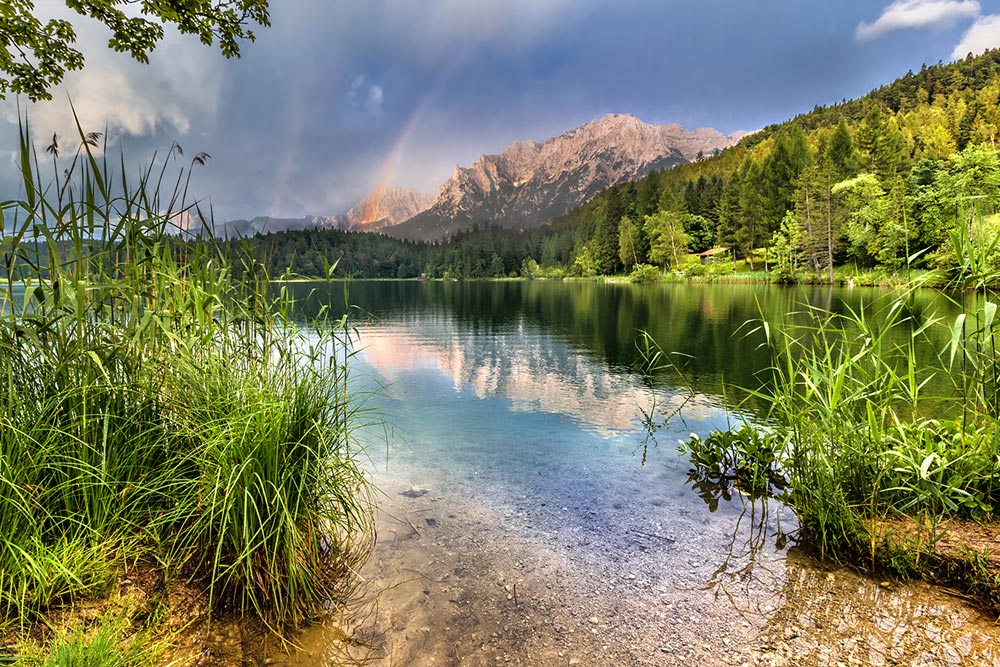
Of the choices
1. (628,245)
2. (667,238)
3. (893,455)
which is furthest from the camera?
(628,245)

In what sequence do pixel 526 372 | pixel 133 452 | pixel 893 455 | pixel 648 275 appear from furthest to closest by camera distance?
1. pixel 648 275
2. pixel 526 372
3. pixel 893 455
4. pixel 133 452

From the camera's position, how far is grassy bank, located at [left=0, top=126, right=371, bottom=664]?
269 cm

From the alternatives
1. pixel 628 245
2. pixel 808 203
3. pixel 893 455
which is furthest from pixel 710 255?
pixel 893 455

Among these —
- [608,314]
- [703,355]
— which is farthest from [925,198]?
[703,355]

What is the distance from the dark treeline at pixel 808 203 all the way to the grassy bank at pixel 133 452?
1.36m

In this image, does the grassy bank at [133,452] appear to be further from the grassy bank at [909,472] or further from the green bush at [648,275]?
the green bush at [648,275]

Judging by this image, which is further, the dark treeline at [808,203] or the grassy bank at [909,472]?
the dark treeline at [808,203]

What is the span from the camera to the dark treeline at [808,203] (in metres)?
50.7

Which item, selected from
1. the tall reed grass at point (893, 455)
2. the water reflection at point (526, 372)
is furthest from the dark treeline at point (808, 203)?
the water reflection at point (526, 372)

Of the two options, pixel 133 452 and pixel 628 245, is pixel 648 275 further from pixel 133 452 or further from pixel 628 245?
pixel 133 452

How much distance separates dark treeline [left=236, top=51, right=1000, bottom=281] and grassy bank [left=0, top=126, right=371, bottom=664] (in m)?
1.36

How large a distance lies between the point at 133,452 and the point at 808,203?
77252 millimetres

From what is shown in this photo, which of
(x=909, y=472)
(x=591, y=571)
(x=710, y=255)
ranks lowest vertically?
(x=591, y=571)

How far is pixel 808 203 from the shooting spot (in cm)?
6328
